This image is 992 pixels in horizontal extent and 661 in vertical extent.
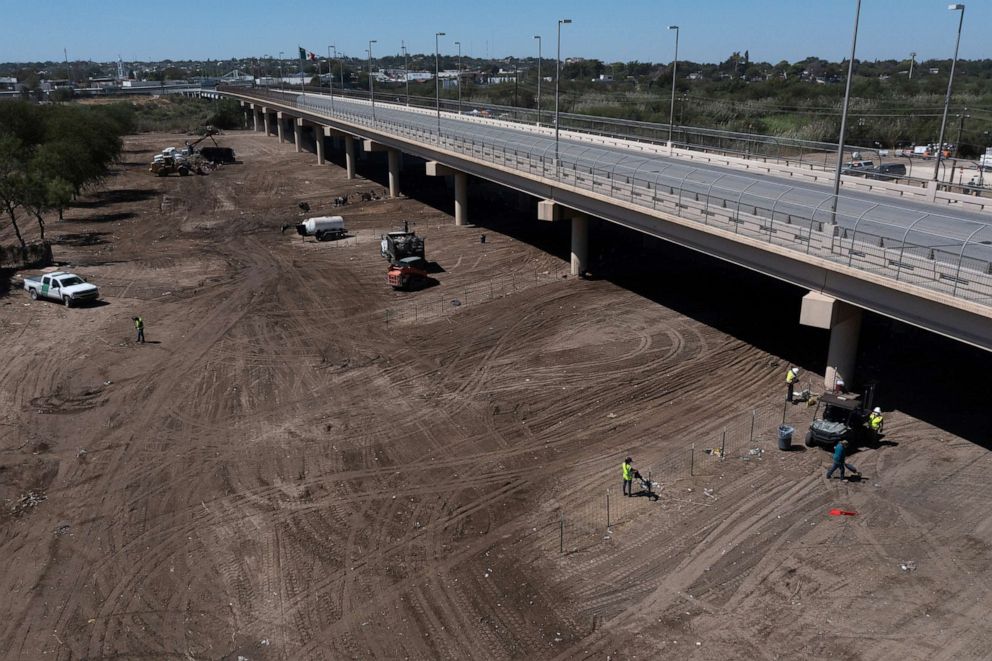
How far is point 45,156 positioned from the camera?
166ft

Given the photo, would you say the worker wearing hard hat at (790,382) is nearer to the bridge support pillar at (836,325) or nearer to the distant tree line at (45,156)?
the bridge support pillar at (836,325)

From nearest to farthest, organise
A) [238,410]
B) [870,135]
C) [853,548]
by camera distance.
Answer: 1. [853,548]
2. [238,410]
3. [870,135]

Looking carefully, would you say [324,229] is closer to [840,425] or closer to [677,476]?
[677,476]

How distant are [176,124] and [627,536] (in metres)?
154

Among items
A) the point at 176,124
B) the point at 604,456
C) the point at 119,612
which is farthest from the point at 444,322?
the point at 176,124

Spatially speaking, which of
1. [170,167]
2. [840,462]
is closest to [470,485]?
[840,462]

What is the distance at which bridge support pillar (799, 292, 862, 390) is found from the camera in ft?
77.0

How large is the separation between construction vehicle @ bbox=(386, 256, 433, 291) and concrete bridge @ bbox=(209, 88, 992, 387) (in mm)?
7170

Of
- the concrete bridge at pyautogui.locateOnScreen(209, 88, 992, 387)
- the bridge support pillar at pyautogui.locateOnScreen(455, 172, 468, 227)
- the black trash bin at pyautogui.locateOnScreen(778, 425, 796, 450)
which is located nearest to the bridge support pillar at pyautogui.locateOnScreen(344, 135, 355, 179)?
the bridge support pillar at pyautogui.locateOnScreen(455, 172, 468, 227)

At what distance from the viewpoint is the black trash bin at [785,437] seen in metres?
21.3

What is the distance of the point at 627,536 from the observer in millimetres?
17828

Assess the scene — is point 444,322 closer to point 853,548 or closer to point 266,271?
point 266,271

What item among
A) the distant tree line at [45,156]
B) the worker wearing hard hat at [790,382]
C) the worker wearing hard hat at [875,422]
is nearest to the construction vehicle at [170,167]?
the distant tree line at [45,156]

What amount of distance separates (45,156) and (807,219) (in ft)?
160
